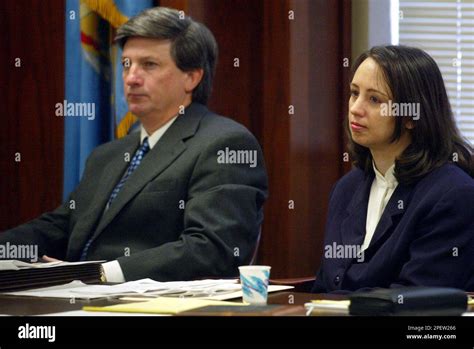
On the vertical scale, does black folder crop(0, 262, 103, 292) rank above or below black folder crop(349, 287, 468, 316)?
below

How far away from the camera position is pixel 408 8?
13.5 feet

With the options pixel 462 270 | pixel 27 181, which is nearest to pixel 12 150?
pixel 27 181

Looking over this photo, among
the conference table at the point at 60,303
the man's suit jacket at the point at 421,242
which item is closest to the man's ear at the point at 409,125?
the man's suit jacket at the point at 421,242

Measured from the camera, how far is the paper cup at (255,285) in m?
1.92

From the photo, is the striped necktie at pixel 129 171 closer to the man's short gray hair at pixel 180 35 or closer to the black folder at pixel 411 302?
the man's short gray hair at pixel 180 35

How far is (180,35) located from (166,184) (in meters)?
0.67

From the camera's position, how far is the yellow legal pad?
67.5 inches

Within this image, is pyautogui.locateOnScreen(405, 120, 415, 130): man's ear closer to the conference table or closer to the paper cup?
the conference table

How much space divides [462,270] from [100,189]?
1473 mm

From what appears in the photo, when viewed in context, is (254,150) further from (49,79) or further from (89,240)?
(49,79)

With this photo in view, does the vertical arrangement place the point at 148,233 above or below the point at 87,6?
below

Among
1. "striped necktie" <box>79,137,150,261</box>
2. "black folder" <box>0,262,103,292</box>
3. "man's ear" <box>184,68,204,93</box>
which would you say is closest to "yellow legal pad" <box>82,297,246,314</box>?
"black folder" <box>0,262,103,292</box>

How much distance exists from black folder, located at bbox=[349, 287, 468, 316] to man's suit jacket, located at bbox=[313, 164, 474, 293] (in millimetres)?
701

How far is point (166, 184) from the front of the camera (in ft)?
10.2
